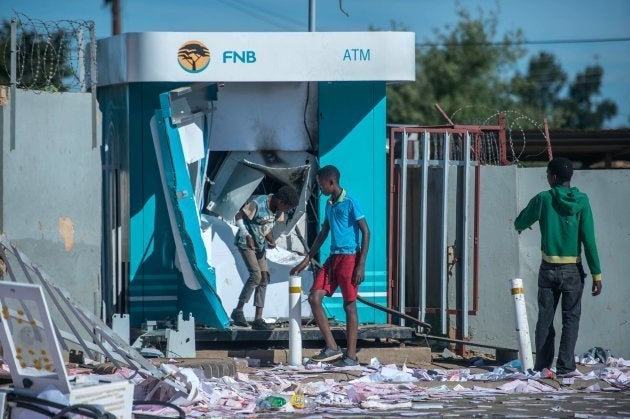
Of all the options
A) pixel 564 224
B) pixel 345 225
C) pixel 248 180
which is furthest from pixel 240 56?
pixel 564 224

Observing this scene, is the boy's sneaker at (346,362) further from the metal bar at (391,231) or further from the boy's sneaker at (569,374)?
the boy's sneaker at (569,374)

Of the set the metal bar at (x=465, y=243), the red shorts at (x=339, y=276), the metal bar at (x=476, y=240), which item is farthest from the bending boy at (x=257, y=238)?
the metal bar at (x=476, y=240)

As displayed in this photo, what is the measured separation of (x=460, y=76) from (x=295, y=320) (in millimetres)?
39680

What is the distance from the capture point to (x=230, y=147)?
512 inches

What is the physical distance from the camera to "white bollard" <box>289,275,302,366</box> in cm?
1137

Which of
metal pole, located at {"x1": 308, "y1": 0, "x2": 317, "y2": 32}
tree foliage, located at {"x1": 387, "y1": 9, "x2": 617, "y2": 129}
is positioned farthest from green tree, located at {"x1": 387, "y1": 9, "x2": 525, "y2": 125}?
metal pole, located at {"x1": 308, "y1": 0, "x2": 317, "y2": 32}

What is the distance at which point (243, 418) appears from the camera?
8773 millimetres

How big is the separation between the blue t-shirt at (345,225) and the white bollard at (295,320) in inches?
21.6

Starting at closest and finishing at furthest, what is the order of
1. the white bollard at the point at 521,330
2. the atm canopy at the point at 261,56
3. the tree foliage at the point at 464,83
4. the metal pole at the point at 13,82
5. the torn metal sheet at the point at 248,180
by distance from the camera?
the metal pole at the point at 13,82
the white bollard at the point at 521,330
the atm canopy at the point at 261,56
the torn metal sheet at the point at 248,180
the tree foliage at the point at 464,83

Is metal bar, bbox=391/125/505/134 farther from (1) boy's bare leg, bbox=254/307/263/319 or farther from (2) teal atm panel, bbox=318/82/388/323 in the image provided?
(1) boy's bare leg, bbox=254/307/263/319

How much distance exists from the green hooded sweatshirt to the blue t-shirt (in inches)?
68.9

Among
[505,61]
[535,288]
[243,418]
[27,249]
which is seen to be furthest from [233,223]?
[505,61]

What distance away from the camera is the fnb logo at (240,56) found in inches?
479

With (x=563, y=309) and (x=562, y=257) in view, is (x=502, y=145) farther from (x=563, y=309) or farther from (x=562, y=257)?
(x=563, y=309)
